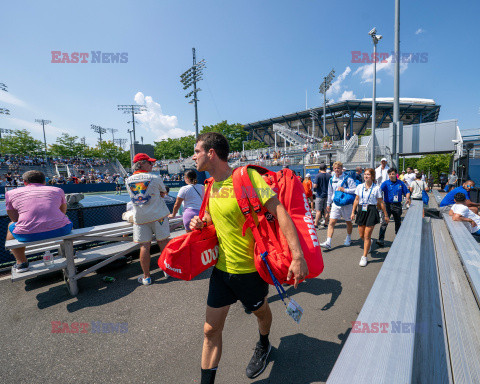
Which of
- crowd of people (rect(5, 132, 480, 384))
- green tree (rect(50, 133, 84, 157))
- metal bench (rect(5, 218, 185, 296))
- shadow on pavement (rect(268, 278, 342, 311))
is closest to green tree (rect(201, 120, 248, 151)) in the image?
green tree (rect(50, 133, 84, 157))

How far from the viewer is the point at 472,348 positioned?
4.87 feet

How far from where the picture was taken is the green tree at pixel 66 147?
160ft

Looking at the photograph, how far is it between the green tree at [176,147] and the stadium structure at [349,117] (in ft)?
59.7

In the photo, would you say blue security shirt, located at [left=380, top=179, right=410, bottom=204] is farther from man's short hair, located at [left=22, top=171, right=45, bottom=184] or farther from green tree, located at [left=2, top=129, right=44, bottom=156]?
green tree, located at [left=2, top=129, right=44, bottom=156]

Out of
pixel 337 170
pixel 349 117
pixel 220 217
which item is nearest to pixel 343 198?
pixel 337 170

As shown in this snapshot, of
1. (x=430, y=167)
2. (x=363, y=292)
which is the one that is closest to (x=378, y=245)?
(x=363, y=292)

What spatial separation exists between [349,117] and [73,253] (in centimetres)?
5909

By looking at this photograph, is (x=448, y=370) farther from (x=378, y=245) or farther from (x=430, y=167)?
(x=430, y=167)

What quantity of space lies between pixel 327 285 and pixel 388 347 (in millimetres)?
2782

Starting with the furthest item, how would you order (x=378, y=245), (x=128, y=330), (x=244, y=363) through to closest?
1. (x=378, y=245)
2. (x=128, y=330)
3. (x=244, y=363)

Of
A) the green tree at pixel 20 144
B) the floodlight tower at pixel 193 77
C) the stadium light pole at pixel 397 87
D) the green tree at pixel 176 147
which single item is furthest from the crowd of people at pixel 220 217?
the green tree at pixel 176 147

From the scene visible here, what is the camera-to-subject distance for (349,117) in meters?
52.5

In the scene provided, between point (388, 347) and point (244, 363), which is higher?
point (388, 347)

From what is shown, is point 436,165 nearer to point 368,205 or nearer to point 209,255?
point 368,205
